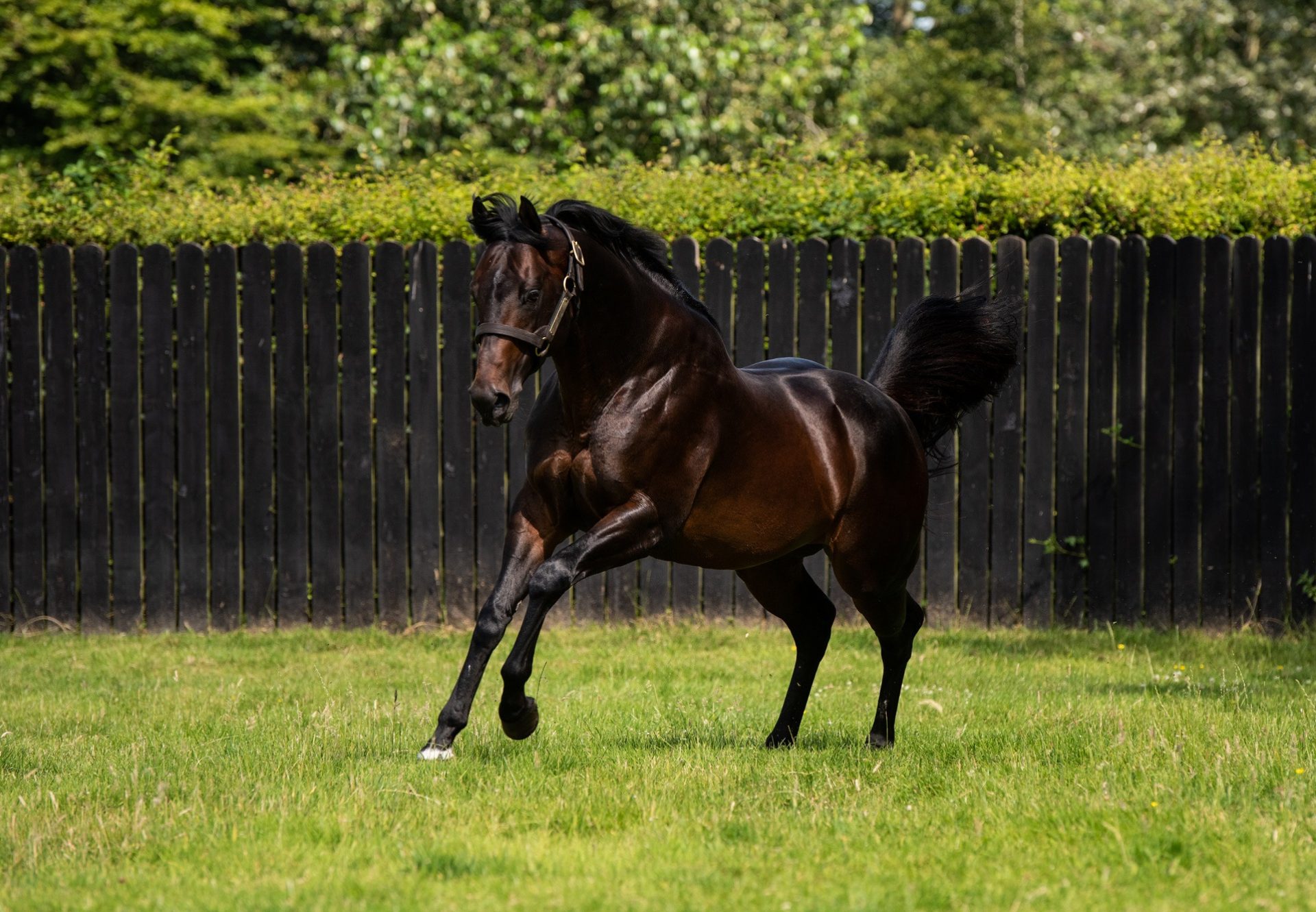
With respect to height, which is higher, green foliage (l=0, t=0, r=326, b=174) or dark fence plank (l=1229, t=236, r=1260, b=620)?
green foliage (l=0, t=0, r=326, b=174)

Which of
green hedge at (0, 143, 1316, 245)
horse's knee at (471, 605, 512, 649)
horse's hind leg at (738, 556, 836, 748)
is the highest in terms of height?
green hedge at (0, 143, 1316, 245)

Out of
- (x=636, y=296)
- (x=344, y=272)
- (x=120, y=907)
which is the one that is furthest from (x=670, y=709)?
(x=344, y=272)

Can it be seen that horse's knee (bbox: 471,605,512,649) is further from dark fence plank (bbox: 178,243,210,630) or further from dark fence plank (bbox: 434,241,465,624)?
dark fence plank (bbox: 178,243,210,630)

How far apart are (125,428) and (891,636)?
211 inches

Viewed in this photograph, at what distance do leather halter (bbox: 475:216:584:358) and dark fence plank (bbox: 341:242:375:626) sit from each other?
13.9 ft

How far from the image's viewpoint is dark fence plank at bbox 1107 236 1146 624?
898 centimetres

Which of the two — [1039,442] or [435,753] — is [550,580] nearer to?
[435,753]

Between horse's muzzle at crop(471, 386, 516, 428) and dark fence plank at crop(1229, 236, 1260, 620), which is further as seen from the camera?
dark fence plank at crop(1229, 236, 1260, 620)

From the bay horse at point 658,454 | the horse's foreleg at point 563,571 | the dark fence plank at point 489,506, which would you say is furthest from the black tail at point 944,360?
the dark fence plank at point 489,506

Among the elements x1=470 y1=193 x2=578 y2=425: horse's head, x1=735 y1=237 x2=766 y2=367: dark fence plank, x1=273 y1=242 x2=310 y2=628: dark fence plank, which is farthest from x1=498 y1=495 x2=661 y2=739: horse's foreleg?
x1=273 y1=242 x2=310 y2=628: dark fence plank

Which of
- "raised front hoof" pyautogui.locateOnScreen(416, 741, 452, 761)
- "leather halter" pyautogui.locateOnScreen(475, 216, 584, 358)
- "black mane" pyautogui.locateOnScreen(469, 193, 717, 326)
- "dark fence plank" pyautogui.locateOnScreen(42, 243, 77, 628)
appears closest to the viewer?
"leather halter" pyautogui.locateOnScreen(475, 216, 584, 358)

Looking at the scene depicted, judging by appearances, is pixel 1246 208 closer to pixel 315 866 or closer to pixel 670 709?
pixel 670 709

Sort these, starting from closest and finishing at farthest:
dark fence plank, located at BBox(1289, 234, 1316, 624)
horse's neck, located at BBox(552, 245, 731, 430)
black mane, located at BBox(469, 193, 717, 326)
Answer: black mane, located at BBox(469, 193, 717, 326) < horse's neck, located at BBox(552, 245, 731, 430) < dark fence plank, located at BBox(1289, 234, 1316, 624)

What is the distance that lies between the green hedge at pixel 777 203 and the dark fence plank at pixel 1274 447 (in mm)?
534
